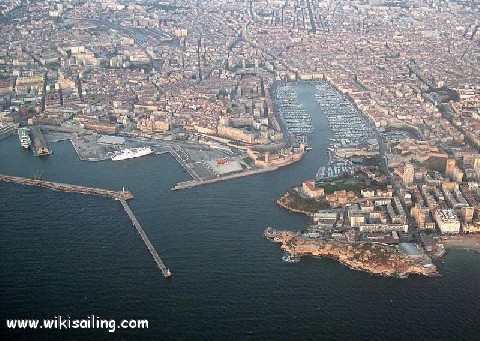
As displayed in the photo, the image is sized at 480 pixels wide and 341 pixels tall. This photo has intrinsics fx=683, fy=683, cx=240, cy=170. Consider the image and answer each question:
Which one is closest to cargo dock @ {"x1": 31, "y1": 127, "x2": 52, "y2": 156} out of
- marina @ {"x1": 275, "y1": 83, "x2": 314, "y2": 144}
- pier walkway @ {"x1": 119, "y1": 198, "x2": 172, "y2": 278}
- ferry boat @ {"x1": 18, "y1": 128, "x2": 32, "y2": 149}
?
ferry boat @ {"x1": 18, "y1": 128, "x2": 32, "y2": 149}

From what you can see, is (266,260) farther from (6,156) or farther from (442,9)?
(442,9)

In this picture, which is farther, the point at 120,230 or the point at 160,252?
the point at 120,230

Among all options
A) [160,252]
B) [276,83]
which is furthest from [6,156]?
[276,83]

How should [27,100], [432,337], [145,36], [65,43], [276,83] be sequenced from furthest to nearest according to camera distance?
[145,36], [65,43], [276,83], [27,100], [432,337]

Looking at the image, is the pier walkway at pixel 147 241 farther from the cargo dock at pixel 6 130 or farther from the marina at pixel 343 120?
the cargo dock at pixel 6 130

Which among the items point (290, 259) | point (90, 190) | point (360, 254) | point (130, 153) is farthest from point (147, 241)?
point (130, 153)

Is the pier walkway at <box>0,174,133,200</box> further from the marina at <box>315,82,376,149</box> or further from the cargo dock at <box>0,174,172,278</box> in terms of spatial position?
the marina at <box>315,82,376,149</box>

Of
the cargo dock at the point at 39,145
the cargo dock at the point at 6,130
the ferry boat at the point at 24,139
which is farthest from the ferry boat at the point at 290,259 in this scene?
the cargo dock at the point at 6,130

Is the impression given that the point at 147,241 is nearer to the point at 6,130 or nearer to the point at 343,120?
the point at 6,130
